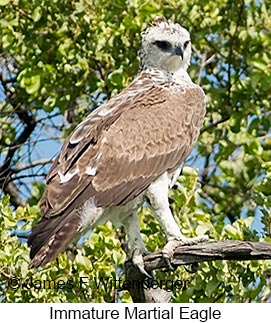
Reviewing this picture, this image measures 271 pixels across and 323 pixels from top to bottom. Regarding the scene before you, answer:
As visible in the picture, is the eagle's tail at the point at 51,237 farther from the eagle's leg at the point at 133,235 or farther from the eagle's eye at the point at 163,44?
the eagle's eye at the point at 163,44

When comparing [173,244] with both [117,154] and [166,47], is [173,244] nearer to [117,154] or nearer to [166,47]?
[117,154]

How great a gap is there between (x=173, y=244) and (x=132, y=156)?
0.66m

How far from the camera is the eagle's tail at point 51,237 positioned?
793 centimetres

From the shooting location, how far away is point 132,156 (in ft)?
Answer: 28.3

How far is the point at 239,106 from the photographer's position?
10953 millimetres

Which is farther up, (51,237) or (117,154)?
(117,154)

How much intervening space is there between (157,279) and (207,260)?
842mm

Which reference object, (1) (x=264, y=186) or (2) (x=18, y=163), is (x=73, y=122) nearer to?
(2) (x=18, y=163)

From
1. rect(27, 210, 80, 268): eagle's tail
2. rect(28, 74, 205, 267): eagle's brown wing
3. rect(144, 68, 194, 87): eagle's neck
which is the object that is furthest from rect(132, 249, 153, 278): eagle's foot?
rect(144, 68, 194, 87): eagle's neck

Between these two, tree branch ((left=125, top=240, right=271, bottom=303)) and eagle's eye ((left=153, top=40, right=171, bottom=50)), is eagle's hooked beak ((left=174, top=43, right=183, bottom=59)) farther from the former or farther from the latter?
tree branch ((left=125, top=240, right=271, bottom=303))

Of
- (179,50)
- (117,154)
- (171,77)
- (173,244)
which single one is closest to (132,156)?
(117,154)

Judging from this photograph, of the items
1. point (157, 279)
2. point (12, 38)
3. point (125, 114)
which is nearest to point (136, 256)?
point (157, 279)

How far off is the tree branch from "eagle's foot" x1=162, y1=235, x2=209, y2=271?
3cm

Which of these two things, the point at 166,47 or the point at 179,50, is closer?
the point at 179,50
